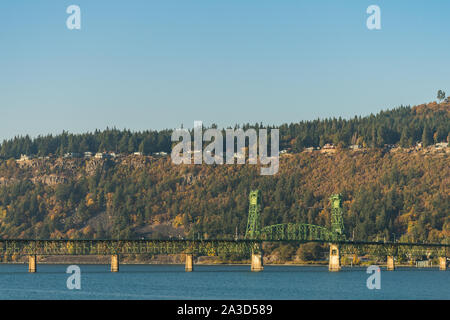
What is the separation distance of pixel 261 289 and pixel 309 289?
10.0 m

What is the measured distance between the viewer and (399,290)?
187m
